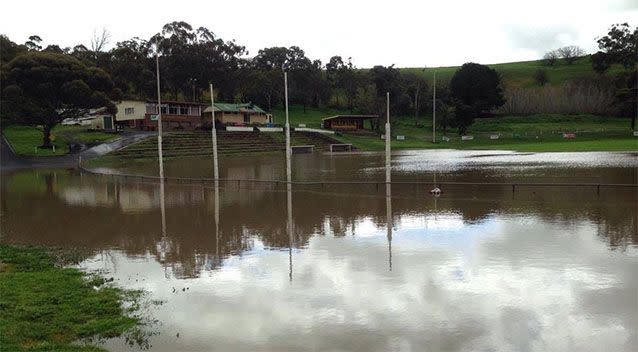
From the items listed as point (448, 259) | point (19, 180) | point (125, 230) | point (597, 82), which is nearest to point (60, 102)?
point (19, 180)

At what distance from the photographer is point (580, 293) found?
30.7 feet

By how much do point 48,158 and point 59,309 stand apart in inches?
1729

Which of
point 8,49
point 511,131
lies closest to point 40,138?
point 8,49

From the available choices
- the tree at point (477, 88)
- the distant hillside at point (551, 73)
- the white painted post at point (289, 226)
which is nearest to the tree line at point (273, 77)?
the tree at point (477, 88)

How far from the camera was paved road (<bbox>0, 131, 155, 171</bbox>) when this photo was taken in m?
45.2

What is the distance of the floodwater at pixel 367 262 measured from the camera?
308 inches

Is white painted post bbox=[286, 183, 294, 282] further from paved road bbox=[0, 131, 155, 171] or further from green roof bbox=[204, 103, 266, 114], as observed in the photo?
green roof bbox=[204, 103, 266, 114]

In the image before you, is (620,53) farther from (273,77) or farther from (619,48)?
(273,77)

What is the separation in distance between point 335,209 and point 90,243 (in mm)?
8612

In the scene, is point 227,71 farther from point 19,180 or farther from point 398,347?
point 398,347

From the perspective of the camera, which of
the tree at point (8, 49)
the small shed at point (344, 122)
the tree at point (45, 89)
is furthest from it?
the small shed at point (344, 122)

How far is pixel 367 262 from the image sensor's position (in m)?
11.8

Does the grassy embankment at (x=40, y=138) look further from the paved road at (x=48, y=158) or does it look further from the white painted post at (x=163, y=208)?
the white painted post at (x=163, y=208)

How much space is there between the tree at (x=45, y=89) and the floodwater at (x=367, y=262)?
26505mm
